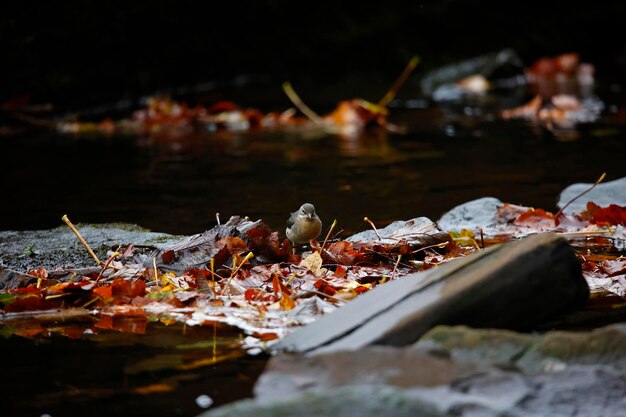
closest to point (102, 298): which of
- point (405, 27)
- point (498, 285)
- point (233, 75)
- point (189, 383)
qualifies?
point (189, 383)

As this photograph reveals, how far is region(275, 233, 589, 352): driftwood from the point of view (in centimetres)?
283

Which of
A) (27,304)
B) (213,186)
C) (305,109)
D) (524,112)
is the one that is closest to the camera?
(27,304)

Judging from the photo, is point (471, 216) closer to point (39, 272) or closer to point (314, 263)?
point (314, 263)

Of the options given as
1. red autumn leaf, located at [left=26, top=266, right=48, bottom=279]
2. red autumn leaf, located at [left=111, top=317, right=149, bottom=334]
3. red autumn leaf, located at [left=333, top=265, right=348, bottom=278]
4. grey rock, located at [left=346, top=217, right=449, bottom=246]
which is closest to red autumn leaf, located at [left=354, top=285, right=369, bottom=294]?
red autumn leaf, located at [left=333, top=265, right=348, bottom=278]

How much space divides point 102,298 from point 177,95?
929 centimetres

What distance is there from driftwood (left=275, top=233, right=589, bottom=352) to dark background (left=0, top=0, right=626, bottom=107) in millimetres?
8585

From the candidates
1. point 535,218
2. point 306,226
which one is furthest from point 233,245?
point 535,218

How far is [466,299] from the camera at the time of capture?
2900 millimetres

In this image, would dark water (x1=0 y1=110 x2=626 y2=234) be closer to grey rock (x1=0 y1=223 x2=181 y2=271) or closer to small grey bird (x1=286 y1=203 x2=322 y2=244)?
grey rock (x1=0 y1=223 x2=181 y2=271)

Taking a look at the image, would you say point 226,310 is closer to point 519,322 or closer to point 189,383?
point 189,383

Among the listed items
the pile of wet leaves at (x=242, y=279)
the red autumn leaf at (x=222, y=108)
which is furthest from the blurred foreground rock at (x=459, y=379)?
the red autumn leaf at (x=222, y=108)

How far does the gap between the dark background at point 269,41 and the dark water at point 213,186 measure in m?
1.41

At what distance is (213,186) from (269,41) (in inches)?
312

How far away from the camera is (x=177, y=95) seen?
41.5 feet
